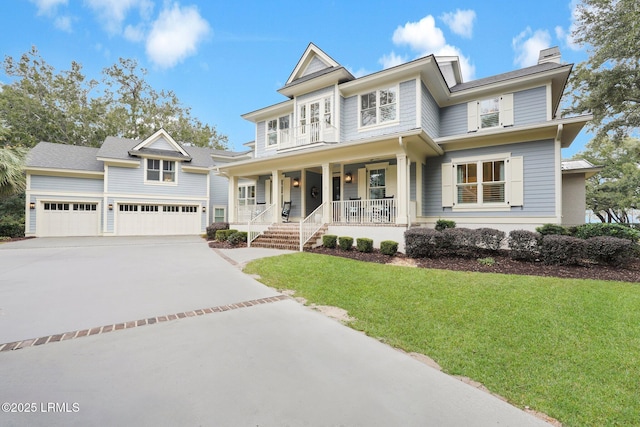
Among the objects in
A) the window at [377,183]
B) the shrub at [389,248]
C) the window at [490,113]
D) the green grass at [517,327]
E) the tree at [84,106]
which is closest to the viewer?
the green grass at [517,327]

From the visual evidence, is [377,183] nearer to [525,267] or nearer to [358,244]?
[358,244]

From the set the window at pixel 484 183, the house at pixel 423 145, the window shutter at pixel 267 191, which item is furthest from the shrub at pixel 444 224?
the window shutter at pixel 267 191

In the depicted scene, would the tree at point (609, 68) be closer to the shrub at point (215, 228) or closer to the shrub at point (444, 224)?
the shrub at point (444, 224)

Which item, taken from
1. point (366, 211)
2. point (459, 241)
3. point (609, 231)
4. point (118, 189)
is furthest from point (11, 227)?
point (609, 231)

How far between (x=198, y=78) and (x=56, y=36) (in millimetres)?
10231

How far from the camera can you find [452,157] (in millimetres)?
Answer: 11359

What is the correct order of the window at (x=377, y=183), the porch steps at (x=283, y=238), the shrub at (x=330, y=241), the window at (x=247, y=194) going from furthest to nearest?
the window at (x=247, y=194), the window at (x=377, y=183), the porch steps at (x=283, y=238), the shrub at (x=330, y=241)

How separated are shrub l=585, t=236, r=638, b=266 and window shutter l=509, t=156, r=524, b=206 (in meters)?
3.51

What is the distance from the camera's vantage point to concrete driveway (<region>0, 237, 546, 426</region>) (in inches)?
80.3

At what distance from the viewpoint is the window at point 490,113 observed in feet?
36.5

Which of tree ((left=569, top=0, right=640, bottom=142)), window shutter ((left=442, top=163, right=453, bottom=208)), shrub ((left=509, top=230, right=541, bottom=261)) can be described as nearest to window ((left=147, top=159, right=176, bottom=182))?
window shutter ((left=442, top=163, right=453, bottom=208))

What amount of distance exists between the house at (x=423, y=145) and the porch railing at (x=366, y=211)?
4 centimetres

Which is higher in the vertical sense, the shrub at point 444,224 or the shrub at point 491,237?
the shrub at point 444,224

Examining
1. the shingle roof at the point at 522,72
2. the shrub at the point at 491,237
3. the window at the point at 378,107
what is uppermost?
the shingle roof at the point at 522,72
